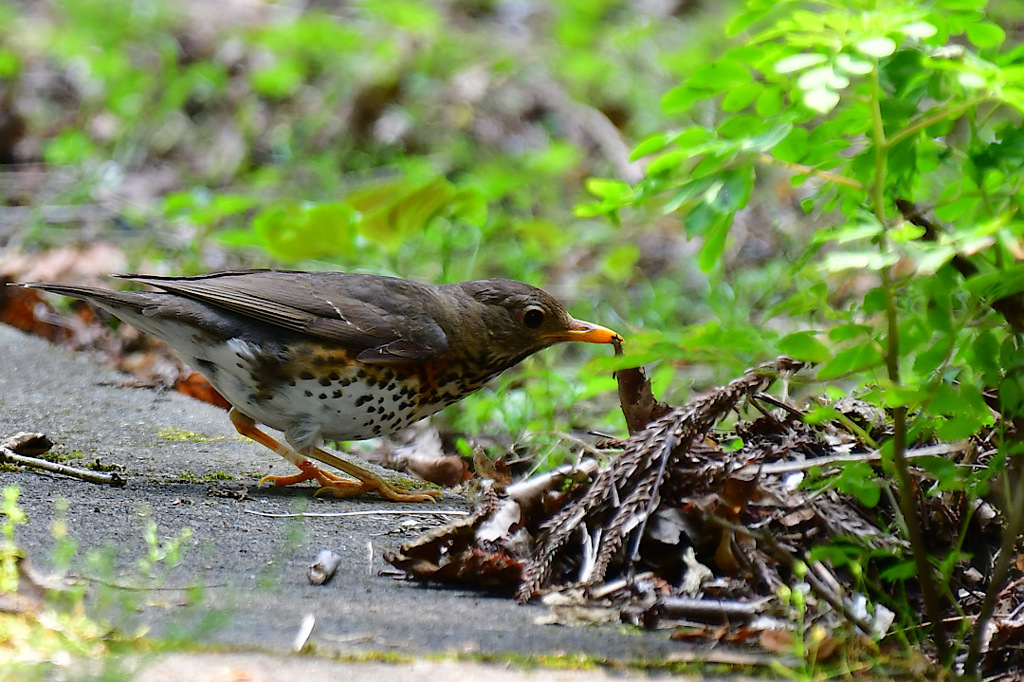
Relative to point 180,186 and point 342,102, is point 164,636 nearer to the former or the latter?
point 180,186

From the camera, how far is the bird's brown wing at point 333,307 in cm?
426

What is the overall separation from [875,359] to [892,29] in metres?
0.70

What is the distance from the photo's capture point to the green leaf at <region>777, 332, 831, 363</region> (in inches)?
90.4

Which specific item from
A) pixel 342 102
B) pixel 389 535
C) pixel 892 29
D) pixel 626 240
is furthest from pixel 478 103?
pixel 892 29

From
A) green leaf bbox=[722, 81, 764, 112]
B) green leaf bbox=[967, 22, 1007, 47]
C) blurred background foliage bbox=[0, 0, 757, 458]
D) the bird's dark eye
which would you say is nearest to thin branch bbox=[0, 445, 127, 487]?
the bird's dark eye

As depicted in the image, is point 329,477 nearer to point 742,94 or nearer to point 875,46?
point 742,94

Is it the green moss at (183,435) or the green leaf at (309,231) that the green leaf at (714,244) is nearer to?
the green moss at (183,435)

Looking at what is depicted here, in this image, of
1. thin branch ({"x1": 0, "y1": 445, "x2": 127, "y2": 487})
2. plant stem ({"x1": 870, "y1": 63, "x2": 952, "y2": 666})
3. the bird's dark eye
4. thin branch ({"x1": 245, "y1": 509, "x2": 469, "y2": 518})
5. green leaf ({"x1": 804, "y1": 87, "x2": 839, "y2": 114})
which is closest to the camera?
green leaf ({"x1": 804, "y1": 87, "x2": 839, "y2": 114})

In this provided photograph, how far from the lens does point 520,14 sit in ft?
45.8

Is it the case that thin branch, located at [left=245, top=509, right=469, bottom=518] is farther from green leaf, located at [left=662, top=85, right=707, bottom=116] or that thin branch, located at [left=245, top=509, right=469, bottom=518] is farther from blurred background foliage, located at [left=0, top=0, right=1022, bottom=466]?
green leaf, located at [left=662, top=85, right=707, bottom=116]

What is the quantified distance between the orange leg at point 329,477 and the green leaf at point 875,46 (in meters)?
2.35

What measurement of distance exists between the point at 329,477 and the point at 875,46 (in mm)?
2754

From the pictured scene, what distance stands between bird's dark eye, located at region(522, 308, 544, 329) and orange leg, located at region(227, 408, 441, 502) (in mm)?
879

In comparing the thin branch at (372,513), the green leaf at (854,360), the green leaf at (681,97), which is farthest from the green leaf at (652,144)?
the thin branch at (372,513)
